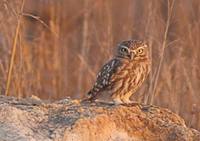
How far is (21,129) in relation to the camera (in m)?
4.81

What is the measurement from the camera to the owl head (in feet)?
21.6

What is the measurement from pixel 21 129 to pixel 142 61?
197cm

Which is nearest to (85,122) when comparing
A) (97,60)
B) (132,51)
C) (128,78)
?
(128,78)

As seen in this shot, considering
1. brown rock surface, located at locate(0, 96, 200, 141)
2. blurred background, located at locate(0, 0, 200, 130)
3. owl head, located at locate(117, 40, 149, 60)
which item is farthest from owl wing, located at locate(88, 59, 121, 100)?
brown rock surface, located at locate(0, 96, 200, 141)

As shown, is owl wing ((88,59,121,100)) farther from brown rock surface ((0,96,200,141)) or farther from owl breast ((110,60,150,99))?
brown rock surface ((0,96,200,141))

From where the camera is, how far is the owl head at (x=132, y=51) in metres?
6.58

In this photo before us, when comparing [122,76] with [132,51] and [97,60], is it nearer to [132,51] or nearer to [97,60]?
[132,51]

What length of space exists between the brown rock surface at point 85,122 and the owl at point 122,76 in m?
0.88

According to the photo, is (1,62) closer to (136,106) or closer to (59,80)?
(59,80)

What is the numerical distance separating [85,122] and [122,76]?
1546 mm

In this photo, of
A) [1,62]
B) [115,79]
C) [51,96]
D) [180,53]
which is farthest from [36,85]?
[115,79]

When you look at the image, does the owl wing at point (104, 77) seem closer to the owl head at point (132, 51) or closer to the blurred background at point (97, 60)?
the owl head at point (132, 51)

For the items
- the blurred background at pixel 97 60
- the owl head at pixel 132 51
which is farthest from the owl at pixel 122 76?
the blurred background at pixel 97 60

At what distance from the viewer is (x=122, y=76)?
6453 millimetres
